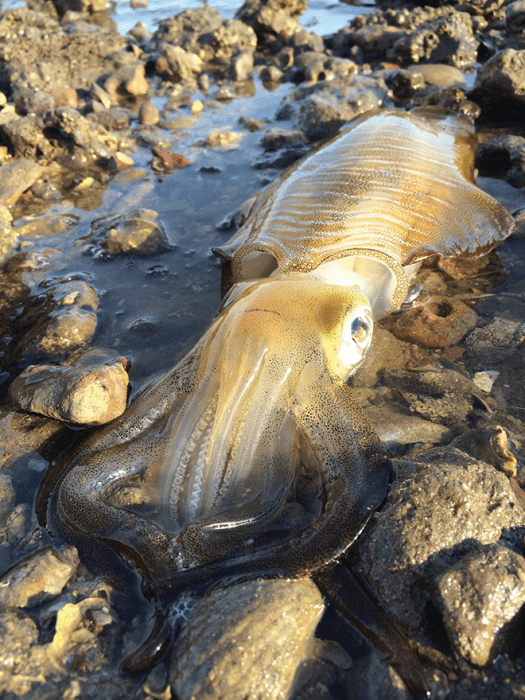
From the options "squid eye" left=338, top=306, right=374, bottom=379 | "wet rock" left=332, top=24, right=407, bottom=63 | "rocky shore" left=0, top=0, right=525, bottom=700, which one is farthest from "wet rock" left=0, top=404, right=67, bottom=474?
"wet rock" left=332, top=24, right=407, bottom=63

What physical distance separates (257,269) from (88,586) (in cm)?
272

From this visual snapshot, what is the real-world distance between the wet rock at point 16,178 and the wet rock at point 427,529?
555 cm

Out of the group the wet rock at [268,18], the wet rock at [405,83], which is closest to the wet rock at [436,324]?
the wet rock at [405,83]

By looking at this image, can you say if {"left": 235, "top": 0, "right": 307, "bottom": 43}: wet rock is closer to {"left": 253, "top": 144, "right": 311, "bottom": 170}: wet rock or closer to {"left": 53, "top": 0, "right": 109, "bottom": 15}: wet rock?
{"left": 53, "top": 0, "right": 109, "bottom": 15}: wet rock

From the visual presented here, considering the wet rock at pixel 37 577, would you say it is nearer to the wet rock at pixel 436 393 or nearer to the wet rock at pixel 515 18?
the wet rock at pixel 436 393

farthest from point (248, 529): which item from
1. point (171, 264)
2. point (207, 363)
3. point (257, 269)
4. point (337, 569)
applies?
point (171, 264)

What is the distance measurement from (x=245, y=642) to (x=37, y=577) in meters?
1.18

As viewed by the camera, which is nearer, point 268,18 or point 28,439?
point 28,439

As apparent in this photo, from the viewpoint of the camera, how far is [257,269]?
452 centimetres

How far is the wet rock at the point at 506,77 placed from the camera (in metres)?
7.23

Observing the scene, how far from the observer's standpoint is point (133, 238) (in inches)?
214

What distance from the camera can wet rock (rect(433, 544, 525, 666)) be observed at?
2.30 meters

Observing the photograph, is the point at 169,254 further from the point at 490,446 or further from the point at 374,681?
the point at 374,681

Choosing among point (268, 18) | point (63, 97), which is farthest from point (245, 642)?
point (268, 18)
